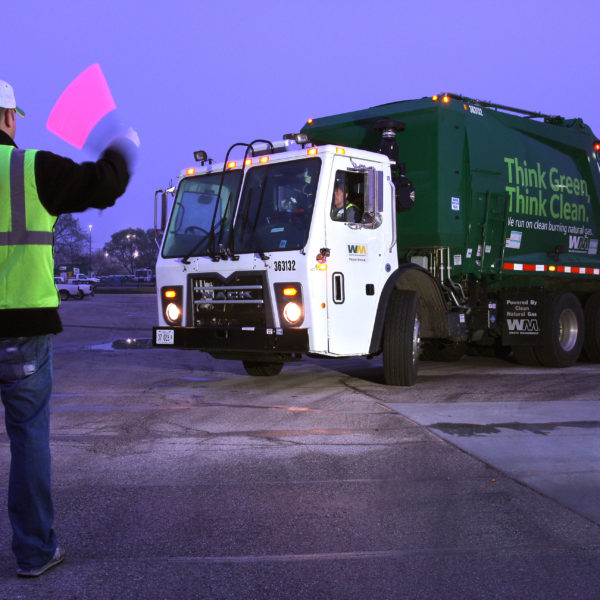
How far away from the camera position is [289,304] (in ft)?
25.6

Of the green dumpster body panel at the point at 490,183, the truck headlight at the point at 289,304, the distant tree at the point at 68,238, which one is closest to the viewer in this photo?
the truck headlight at the point at 289,304

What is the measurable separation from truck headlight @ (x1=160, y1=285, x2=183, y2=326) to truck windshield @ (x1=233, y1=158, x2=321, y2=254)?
38.0 inches

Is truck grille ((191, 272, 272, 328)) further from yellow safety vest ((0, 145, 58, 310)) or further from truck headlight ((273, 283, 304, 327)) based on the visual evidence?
yellow safety vest ((0, 145, 58, 310))

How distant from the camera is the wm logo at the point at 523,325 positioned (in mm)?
10680

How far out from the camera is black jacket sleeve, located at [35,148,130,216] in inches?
116

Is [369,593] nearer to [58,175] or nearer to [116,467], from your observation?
[58,175]

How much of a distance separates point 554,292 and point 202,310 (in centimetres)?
569

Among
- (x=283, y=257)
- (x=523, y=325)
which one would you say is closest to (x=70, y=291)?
(x=523, y=325)

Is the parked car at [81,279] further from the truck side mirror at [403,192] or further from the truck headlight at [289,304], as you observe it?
the truck headlight at [289,304]

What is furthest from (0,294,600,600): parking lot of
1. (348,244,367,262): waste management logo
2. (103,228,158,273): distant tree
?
(103,228,158,273): distant tree

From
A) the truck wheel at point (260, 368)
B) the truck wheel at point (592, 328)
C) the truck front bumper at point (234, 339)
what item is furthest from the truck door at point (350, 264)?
the truck wheel at point (592, 328)

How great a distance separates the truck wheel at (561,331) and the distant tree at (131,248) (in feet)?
385

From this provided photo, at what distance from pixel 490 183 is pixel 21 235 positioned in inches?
314

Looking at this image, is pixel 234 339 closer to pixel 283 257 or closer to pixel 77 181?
pixel 283 257
